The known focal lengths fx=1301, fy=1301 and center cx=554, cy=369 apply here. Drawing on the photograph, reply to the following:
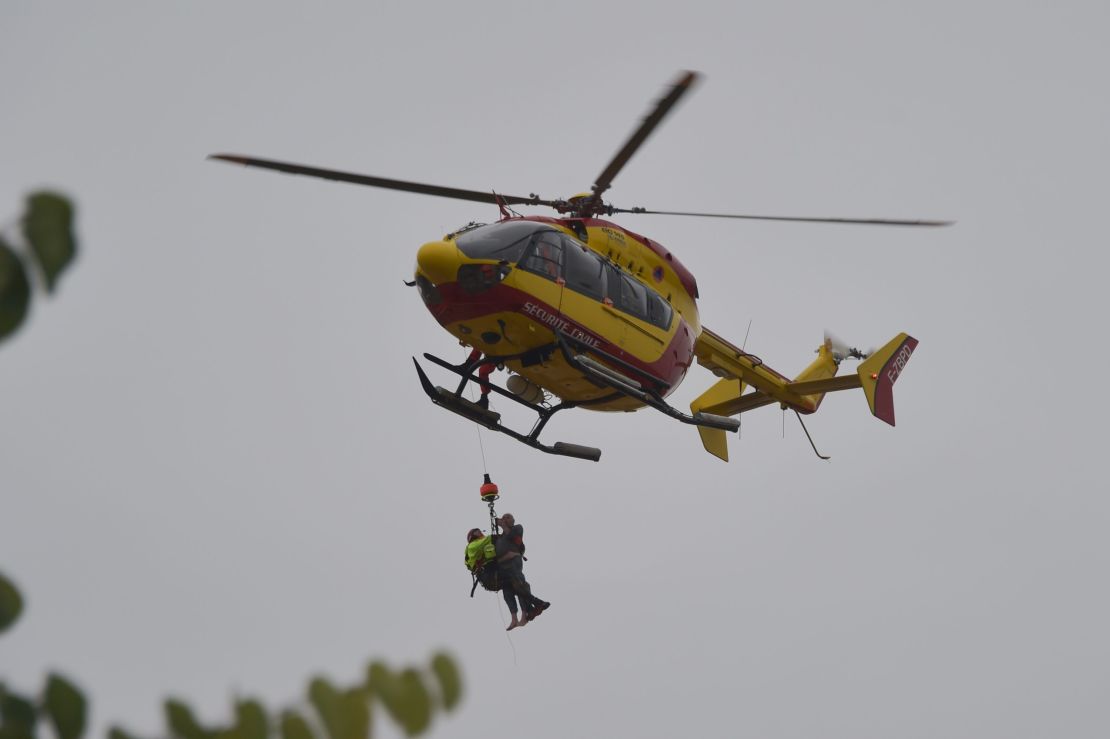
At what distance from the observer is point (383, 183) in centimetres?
1593

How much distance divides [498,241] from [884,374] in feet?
29.5

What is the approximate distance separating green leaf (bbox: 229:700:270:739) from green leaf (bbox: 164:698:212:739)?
2.2 inches

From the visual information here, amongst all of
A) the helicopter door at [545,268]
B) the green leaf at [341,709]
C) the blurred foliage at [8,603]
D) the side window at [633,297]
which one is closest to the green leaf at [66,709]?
the blurred foliage at [8,603]

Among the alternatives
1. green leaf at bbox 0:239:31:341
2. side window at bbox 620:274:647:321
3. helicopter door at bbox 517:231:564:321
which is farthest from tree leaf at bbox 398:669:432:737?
side window at bbox 620:274:647:321

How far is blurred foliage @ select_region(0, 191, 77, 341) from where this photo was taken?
6.43 feet

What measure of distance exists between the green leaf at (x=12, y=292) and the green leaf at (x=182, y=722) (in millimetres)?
697

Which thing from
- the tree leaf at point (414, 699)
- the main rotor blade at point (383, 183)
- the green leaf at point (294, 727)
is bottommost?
the green leaf at point (294, 727)

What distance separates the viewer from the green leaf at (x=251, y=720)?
89.0 inches

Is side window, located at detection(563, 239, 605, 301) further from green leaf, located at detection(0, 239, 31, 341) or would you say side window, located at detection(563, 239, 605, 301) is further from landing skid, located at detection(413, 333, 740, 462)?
green leaf, located at detection(0, 239, 31, 341)

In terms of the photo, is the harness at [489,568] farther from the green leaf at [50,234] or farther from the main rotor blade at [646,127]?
the green leaf at [50,234]

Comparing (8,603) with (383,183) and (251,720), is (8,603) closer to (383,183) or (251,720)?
(251,720)

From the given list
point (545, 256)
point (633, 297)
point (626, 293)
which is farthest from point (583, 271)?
point (633, 297)

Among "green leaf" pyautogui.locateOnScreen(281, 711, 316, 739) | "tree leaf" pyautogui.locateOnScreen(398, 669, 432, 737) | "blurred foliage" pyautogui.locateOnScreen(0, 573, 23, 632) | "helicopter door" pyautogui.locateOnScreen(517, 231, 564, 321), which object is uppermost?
"helicopter door" pyautogui.locateOnScreen(517, 231, 564, 321)

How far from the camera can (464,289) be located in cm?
1591
